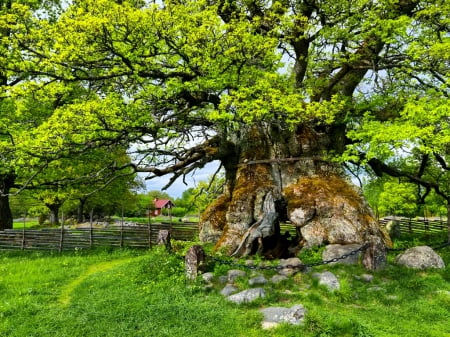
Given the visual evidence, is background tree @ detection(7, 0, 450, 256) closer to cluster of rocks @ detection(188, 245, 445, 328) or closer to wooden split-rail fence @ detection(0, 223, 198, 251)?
cluster of rocks @ detection(188, 245, 445, 328)

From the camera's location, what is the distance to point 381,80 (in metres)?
12.4

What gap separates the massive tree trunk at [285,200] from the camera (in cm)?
1141

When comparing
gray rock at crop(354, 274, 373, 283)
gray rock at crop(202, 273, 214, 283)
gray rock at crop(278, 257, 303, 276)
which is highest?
gray rock at crop(278, 257, 303, 276)

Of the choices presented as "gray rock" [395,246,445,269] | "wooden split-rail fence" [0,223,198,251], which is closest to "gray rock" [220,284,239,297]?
"gray rock" [395,246,445,269]

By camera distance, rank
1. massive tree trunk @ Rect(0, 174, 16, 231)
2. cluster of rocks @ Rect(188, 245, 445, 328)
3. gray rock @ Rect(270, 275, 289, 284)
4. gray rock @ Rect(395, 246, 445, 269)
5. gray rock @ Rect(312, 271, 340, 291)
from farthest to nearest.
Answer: massive tree trunk @ Rect(0, 174, 16, 231), gray rock @ Rect(395, 246, 445, 269), gray rock @ Rect(270, 275, 289, 284), gray rock @ Rect(312, 271, 340, 291), cluster of rocks @ Rect(188, 245, 445, 328)

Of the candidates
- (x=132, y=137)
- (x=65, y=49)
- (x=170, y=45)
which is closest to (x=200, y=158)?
(x=132, y=137)

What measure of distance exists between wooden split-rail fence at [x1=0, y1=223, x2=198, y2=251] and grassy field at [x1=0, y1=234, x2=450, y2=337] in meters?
6.63

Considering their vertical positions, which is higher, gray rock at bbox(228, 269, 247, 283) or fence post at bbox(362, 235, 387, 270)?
fence post at bbox(362, 235, 387, 270)

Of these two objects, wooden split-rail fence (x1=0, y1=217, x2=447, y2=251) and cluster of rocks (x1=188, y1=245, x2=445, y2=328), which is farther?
wooden split-rail fence (x1=0, y1=217, x2=447, y2=251)

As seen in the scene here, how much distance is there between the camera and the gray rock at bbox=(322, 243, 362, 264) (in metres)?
9.77

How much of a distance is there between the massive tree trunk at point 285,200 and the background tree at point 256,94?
5 centimetres

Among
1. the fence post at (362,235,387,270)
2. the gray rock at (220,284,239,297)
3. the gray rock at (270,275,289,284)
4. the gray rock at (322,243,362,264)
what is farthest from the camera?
the gray rock at (322,243,362,264)

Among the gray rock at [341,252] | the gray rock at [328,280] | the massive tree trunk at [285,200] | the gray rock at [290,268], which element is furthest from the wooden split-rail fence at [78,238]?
the gray rock at [328,280]

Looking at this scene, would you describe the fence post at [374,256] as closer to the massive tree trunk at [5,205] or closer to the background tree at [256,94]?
the background tree at [256,94]
